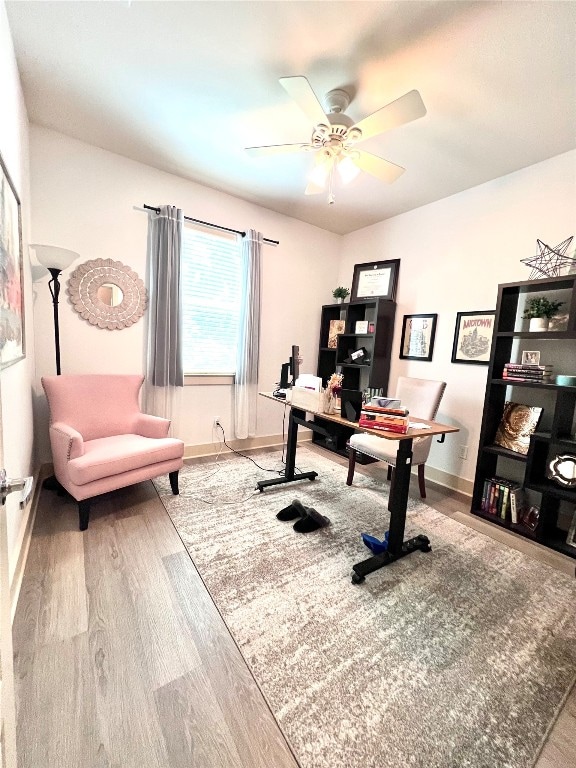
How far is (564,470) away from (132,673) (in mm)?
2573

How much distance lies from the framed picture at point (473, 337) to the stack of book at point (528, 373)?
0.35 meters

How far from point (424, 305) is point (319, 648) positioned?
2.96 m

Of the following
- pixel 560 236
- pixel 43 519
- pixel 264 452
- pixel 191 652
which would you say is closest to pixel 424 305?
pixel 560 236

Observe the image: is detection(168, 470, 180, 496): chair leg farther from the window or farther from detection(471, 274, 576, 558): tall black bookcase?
detection(471, 274, 576, 558): tall black bookcase

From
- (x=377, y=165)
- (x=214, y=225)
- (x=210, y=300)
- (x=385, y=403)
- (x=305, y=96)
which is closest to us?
(x=305, y=96)

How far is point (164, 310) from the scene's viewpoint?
2848 mm

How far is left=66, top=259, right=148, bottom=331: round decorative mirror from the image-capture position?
256 cm

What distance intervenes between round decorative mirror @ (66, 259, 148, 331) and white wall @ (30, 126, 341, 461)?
65mm

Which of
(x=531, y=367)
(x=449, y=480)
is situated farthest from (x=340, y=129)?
(x=449, y=480)

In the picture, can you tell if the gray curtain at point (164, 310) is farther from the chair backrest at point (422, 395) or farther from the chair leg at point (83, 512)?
the chair backrest at point (422, 395)

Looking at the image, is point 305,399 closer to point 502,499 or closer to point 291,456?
point 291,456

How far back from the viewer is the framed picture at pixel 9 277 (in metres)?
1.27

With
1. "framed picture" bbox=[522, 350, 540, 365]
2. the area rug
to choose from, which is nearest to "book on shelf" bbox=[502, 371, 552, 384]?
"framed picture" bbox=[522, 350, 540, 365]

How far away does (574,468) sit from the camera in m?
1.95
